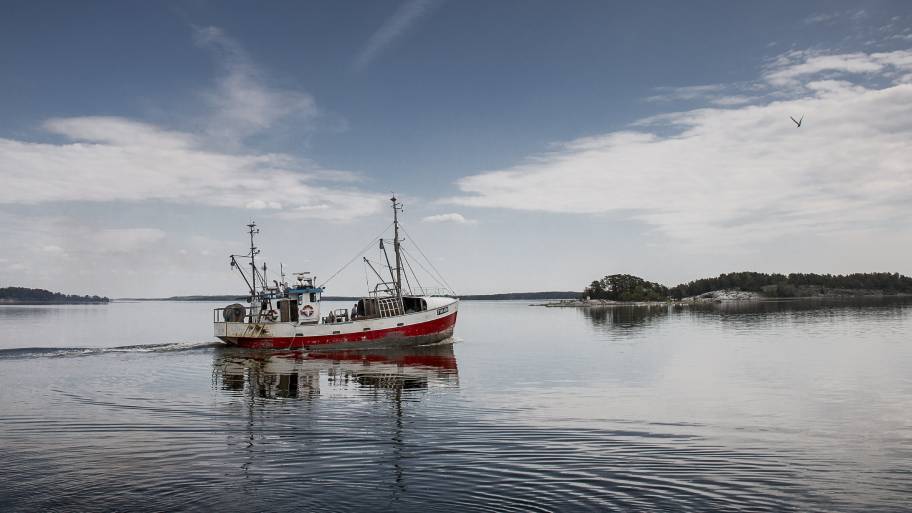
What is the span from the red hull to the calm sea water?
14.8m

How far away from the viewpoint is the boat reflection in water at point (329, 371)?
36.9 m

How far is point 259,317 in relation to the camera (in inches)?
2628

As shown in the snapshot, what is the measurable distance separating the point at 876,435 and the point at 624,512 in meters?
14.7

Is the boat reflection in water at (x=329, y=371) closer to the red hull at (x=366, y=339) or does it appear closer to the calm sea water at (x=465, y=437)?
the calm sea water at (x=465, y=437)

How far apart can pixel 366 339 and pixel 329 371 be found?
55.6 ft

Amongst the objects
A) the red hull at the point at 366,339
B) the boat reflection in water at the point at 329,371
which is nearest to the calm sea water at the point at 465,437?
the boat reflection in water at the point at 329,371

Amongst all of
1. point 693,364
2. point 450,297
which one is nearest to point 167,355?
point 450,297

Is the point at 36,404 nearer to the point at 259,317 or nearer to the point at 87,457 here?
the point at 87,457

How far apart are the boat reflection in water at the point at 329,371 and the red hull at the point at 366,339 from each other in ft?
2.89

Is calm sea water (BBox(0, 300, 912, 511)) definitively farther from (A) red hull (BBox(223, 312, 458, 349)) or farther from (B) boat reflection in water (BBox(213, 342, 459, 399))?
(A) red hull (BBox(223, 312, 458, 349))

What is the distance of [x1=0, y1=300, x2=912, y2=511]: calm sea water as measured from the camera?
14.8 metres

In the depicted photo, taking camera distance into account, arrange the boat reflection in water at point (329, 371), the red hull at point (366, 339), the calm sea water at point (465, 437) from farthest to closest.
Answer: the red hull at point (366, 339), the boat reflection in water at point (329, 371), the calm sea water at point (465, 437)

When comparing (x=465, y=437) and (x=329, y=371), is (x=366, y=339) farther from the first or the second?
(x=465, y=437)

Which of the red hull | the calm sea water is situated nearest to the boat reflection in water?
the calm sea water
